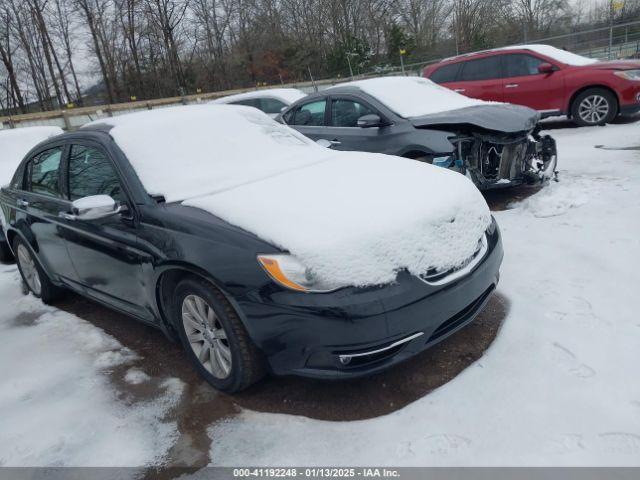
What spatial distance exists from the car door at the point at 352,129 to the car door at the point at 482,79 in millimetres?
4332

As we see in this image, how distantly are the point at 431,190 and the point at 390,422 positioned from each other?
51.8 inches

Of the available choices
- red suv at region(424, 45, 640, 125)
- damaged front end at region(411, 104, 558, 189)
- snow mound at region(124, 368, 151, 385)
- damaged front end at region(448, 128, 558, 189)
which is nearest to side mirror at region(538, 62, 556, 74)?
red suv at region(424, 45, 640, 125)

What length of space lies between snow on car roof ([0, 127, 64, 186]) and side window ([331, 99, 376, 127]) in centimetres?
412

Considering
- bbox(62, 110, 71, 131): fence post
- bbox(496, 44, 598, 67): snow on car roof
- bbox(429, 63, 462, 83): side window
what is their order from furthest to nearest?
bbox(62, 110, 71, 131): fence post, bbox(429, 63, 462, 83): side window, bbox(496, 44, 598, 67): snow on car roof

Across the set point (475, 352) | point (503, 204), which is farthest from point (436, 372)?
point (503, 204)

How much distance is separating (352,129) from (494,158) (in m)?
1.68

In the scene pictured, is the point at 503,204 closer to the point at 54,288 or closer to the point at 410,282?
the point at 410,282

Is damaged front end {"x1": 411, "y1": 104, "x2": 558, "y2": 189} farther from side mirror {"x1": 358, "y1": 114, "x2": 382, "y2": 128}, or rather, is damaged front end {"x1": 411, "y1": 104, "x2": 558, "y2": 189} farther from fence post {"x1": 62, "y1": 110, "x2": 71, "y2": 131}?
fence post {"x1": 62, "y1": 110, "x2": 71, "y2": 131}

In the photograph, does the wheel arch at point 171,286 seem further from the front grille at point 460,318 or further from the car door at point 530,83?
the car door at point 530,83

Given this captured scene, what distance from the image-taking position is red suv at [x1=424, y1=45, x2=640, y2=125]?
8398 mm

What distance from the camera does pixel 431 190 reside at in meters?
2.99

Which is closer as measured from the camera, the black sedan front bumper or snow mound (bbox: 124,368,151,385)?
the black sedan front bumper

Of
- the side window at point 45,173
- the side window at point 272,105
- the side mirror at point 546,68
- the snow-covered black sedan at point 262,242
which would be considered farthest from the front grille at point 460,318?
the side window at point 272,105

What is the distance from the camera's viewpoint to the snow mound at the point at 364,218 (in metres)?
2.43
